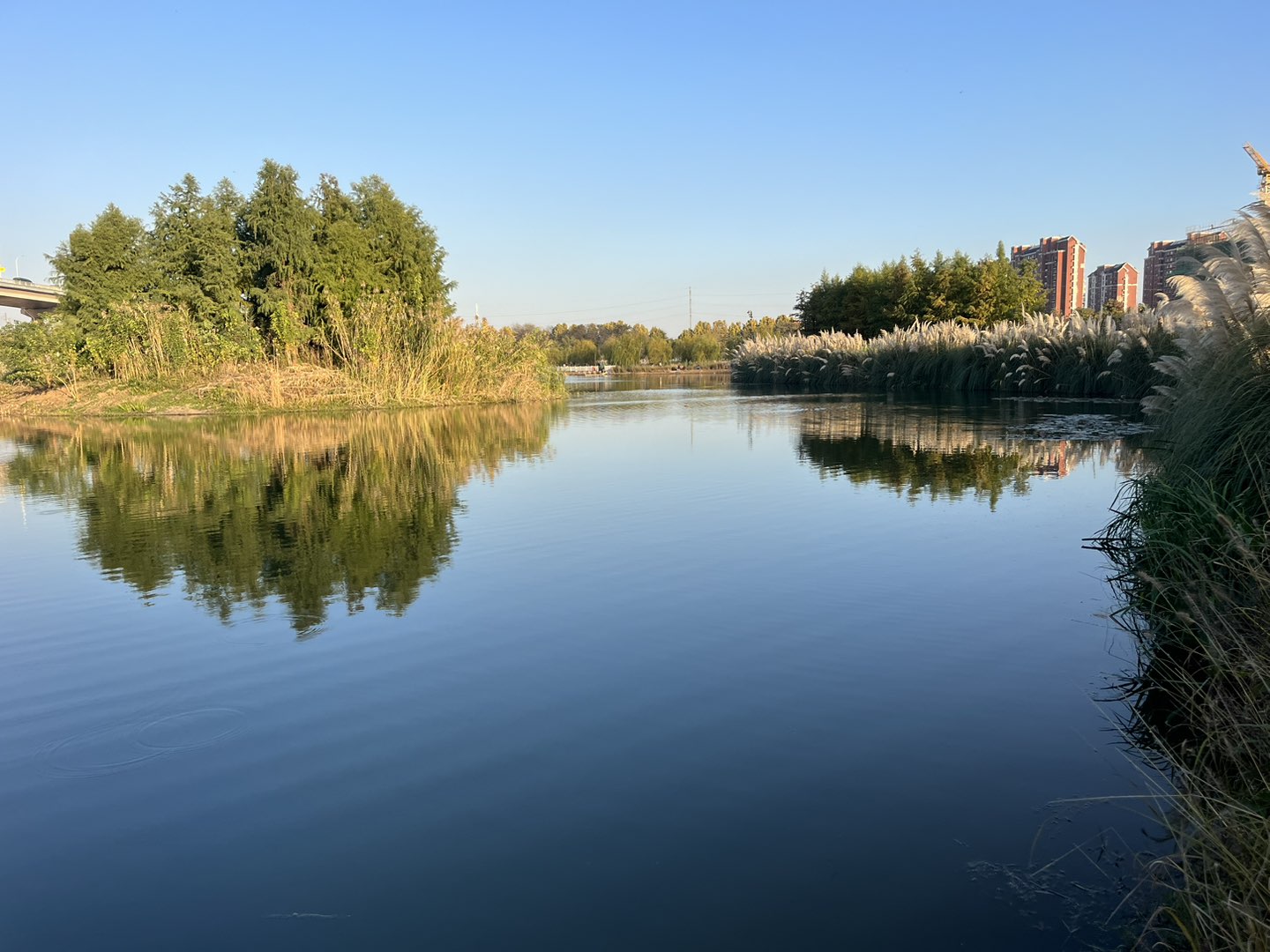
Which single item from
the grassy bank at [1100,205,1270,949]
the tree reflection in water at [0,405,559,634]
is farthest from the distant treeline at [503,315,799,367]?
the grassy bank at [1100,205,1270,949]

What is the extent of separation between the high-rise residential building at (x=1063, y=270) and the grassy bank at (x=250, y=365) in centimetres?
8025

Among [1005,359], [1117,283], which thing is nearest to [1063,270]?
[1117,283]

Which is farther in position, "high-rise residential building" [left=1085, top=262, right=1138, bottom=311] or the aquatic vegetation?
"high-rise residential building" [left=1085, top=262, right=1138, bottom=311]

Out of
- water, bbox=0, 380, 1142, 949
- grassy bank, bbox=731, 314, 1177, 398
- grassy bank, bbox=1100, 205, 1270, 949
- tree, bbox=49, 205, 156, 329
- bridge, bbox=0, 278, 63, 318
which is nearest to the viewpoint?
grassy bank, bbox=1100, 205, 1270, 949

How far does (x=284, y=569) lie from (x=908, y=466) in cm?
634

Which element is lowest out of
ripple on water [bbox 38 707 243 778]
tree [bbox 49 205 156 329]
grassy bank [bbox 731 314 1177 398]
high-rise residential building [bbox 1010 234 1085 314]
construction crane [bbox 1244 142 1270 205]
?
ripple on water [bbox 38 707 243 778]

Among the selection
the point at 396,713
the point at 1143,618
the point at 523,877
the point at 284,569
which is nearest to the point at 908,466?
the point at 1143,618

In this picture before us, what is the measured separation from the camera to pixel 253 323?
77.9ft

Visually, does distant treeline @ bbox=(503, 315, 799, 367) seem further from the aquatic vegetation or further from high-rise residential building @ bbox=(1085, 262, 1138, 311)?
the aquatic vegetation

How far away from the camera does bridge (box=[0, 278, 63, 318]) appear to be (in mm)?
44188

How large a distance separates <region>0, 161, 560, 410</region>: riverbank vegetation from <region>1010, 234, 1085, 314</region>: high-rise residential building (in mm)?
79728

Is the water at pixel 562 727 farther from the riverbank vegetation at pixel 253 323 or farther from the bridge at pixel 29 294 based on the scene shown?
the bridge at pixel 29 294

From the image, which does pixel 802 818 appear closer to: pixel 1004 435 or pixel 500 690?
pixel 500 690

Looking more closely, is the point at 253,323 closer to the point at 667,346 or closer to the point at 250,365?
the point at 250,365
